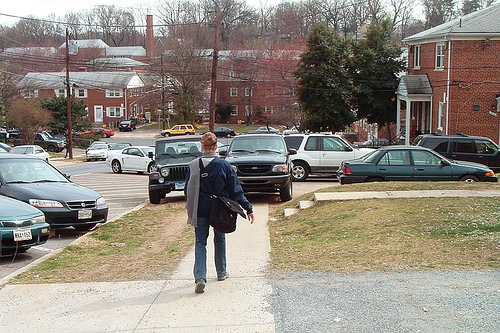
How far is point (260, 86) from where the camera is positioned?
7181 cm

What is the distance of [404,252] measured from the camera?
8.23m

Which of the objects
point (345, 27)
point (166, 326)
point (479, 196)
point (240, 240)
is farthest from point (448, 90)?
point (345, 27)

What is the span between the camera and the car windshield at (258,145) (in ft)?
56.6

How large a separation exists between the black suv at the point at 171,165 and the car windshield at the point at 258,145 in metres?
1.34

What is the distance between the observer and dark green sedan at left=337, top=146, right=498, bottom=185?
17.1 m

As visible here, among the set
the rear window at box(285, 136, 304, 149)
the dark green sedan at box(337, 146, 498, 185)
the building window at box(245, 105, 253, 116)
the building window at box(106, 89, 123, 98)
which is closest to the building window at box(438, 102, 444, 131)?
the rear window at box(285, 136, 304, 149)

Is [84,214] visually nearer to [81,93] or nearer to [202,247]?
[202,247]

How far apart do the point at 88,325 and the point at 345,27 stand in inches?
3372

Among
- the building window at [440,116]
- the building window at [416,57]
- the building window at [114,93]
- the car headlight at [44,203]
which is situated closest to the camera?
the car headlight at [44,203]

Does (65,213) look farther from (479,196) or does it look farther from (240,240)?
(479,196)

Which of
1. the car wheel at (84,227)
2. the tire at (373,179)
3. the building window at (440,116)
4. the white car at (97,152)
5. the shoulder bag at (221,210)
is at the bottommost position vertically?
the white car at (97,152)

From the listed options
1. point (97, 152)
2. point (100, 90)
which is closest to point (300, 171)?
point (97, 152)

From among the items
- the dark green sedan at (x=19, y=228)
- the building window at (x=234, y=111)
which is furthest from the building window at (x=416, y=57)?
the building window at (x=234, y=111)

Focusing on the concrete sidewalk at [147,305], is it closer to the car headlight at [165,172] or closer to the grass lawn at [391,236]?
the grass lawn at [391,236]
